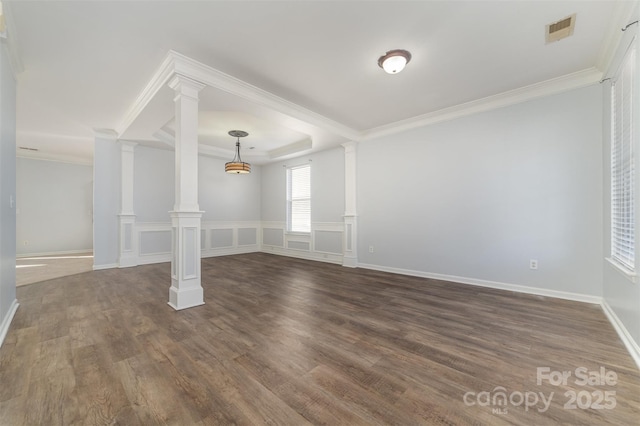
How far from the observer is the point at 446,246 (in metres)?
3.86

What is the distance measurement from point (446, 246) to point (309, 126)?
9.34 feet

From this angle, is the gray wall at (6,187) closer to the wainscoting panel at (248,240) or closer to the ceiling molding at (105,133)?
the ceiling molding at (105,133)

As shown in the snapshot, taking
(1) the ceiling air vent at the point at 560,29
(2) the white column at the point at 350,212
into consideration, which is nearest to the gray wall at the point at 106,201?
(2) the white column at the point at 350,212

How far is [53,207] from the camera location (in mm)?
6652

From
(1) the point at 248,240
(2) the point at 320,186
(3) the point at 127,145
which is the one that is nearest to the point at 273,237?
(1) the point at 248,240

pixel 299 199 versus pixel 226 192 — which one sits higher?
pixel 226 192

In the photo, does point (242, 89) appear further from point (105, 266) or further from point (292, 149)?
point (105, 266)

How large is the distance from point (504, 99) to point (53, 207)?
1019 centimetres

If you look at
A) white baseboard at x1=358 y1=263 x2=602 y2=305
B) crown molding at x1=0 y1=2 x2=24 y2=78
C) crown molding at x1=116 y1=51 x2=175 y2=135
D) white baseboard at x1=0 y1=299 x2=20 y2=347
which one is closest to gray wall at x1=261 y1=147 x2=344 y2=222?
white baseboard at x1=358 y1=263 x2=602 y2=305

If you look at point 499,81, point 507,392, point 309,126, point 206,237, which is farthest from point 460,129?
point 206,237

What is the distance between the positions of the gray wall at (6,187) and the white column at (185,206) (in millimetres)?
1228

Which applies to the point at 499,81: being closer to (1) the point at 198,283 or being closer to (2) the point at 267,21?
(2) the point at 267,21

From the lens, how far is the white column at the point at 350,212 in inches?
195

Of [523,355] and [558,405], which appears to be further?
[523,355]
